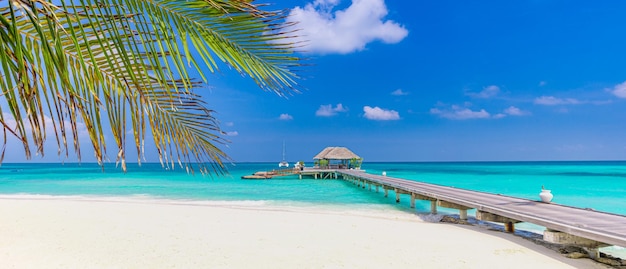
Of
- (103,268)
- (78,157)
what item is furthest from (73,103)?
(103,268)

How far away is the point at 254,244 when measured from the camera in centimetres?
798

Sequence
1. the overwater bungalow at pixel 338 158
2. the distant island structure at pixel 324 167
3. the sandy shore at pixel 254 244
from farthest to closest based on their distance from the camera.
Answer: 1. the overwater bungalow at pixel 338 158
2. the distant island structure at pixel 324 167
3. the sandy shore at pixel 254 244

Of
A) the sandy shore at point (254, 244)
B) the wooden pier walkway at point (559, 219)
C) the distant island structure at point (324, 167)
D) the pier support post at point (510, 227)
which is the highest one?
the distant island structure at point (324, 167)

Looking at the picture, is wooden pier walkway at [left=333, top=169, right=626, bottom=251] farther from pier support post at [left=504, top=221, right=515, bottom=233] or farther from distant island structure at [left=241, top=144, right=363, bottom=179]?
distant island structure at [left=241, top=144, right=363, bottom=179]

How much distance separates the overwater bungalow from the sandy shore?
80.3ft

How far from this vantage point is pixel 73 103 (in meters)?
1.08

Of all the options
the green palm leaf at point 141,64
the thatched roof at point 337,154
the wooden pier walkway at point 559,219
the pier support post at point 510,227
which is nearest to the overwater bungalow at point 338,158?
the thatched roof at point 337,154

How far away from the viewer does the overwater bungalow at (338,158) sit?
3622 centimetres

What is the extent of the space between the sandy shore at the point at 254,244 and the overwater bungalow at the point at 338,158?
2448 cm

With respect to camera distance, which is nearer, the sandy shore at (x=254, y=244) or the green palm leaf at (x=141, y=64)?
the green palm leaf at (x=141, y=64)

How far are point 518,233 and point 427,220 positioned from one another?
302cm

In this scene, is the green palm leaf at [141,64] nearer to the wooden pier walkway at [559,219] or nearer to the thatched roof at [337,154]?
the wooden pier walkway at [559,219]

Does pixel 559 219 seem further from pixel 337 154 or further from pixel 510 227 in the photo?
pixel 337 154

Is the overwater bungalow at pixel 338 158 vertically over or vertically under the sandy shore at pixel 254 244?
over
